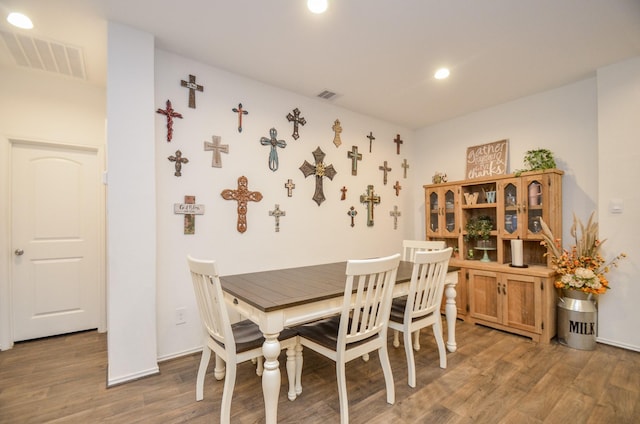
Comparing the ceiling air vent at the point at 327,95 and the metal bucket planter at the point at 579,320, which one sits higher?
the ceiling air vent at the point at 327,95

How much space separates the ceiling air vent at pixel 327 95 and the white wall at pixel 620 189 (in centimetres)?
250

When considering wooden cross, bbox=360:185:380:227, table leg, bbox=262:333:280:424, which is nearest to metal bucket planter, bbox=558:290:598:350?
wooden cross, bbox=360:185:380:227

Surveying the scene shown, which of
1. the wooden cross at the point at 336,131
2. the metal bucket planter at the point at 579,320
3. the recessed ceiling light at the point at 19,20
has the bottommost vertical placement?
the metal bucket planter at the point at 579,320

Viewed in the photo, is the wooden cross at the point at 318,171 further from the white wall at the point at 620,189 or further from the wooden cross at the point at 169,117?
the white wall at the point at 620,189

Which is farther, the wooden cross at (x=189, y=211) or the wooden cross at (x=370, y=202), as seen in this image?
the wooden cross at (x=370, y=202)

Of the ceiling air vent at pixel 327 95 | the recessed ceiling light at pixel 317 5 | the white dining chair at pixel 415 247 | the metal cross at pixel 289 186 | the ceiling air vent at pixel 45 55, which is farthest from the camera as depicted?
the ceiling air vent at pixel 327 95

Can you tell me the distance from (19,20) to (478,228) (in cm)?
442

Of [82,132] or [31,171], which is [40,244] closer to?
[31,171]

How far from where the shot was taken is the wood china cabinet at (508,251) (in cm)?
283

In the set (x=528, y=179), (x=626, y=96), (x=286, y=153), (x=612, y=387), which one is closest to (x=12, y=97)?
(x=286, y=153)

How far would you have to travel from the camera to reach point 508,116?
11.5 ft

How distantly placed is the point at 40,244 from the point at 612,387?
15.8 ft

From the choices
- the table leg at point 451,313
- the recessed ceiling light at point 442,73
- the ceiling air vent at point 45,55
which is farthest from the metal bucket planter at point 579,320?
the ceiling air vent at point 45,55

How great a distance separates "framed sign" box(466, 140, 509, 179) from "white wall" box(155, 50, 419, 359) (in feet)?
3.88
